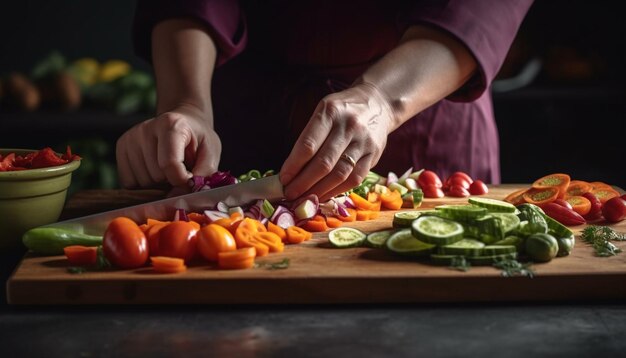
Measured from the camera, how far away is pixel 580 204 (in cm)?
192

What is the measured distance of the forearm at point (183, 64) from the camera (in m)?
2.25

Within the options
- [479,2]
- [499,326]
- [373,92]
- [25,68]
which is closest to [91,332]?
[499,326]

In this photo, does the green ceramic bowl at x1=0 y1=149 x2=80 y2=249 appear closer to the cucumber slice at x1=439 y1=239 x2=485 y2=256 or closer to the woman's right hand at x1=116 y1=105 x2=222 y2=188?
the woman's right hand at x1=116 y1=105 x2=222 y2=188

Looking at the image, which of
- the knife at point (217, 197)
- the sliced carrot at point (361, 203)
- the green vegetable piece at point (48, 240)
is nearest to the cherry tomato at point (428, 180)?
the sliced carrot at point (361, 203)

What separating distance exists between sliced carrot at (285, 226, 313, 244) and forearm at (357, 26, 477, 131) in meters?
0.37

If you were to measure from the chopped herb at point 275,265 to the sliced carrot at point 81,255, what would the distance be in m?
0.31

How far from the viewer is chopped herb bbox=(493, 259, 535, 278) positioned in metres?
1.46

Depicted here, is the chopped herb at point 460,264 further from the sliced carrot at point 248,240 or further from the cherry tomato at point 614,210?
the cherry tomato at point 614,210

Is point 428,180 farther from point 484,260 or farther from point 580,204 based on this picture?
point 484,260

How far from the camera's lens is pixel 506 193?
2.23 m

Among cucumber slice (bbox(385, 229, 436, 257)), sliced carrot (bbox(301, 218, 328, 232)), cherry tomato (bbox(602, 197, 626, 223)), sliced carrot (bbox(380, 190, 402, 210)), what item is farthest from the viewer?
sliced carrot (bbox(380, 190, 402, 210))

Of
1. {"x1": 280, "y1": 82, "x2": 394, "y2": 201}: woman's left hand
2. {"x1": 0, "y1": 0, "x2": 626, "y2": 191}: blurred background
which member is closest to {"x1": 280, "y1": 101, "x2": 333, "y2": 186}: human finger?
{"x1": 280, "y1": 82, "x2": 394, "y2": 201}: woman's left hand

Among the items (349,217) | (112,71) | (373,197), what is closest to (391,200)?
(373,197)

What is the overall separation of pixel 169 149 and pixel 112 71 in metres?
1.88
